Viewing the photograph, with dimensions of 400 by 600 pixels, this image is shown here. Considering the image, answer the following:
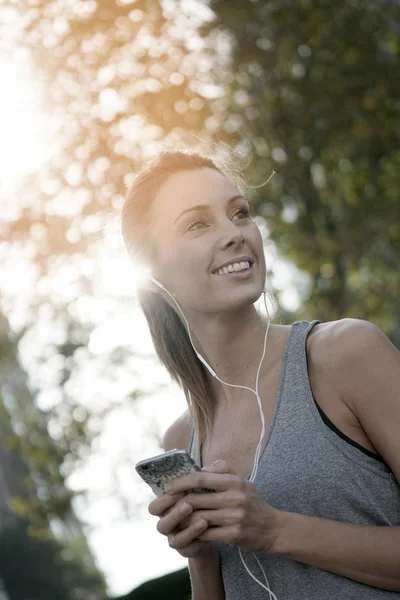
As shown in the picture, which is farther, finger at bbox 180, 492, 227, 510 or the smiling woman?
the smiling woman

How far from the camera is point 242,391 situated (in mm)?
3393

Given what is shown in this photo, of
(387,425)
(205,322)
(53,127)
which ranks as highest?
(53,127)

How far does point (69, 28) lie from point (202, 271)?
26.7 feet

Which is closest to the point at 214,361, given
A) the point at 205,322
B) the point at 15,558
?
the point at 205,322

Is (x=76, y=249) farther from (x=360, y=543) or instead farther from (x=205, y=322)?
(x=360, y=543)

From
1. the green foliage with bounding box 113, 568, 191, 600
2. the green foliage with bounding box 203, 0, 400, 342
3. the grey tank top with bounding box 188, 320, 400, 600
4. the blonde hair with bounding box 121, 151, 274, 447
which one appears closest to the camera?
the grey tank top with bounding box 188, 320, 400, 600

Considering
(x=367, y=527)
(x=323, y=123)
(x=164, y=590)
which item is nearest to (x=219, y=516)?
(x=367, y=527)

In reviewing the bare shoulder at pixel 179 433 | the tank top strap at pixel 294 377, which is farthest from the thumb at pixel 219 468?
the bare shoulder at pixel 179 433

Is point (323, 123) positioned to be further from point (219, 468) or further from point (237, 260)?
point (219, 468)

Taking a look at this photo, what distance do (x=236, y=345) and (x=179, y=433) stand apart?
24.2 inches

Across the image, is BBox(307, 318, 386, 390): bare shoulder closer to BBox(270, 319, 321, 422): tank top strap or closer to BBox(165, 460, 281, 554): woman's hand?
BBox(270, 319, 321, 422): tank top strap

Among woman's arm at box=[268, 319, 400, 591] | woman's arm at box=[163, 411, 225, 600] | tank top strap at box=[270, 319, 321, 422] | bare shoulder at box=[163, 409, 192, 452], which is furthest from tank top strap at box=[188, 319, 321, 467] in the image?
bare shoulder at box=[163, 409, 192, 452]

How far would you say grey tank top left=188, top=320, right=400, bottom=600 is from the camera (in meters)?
2.84

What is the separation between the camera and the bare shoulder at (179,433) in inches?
148
